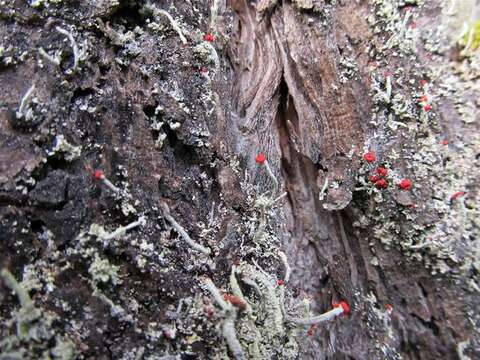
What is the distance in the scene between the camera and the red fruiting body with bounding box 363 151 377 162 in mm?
1862

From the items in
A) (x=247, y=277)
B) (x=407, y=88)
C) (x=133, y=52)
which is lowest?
(x=247, y=277)

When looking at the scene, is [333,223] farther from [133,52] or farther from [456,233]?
[133,52]

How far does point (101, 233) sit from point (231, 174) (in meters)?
0.64

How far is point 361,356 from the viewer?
1930 mm

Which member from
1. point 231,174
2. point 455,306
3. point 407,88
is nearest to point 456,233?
point 455,306

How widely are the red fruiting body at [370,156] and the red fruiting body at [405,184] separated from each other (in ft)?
0.57

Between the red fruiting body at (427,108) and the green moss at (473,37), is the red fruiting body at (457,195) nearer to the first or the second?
the red fruiting body at (427,108)

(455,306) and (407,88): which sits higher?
(407,88)

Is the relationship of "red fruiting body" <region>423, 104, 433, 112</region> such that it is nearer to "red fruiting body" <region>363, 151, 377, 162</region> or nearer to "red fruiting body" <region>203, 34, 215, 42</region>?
"red fruiting body" <region>363, 151, 377, 162</region>

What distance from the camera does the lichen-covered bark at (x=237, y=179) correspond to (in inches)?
53.7

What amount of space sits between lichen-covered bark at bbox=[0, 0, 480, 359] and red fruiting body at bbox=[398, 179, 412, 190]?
1.0 inches

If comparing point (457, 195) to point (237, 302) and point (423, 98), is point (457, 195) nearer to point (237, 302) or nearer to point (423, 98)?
point (423, 98)

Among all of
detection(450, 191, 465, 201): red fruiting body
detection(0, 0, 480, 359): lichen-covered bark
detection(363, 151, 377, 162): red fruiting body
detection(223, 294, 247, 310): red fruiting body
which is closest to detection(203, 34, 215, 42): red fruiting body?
detection(0, 0, 480, 359): lichen-covered bark

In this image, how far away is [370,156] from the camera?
186 cm
